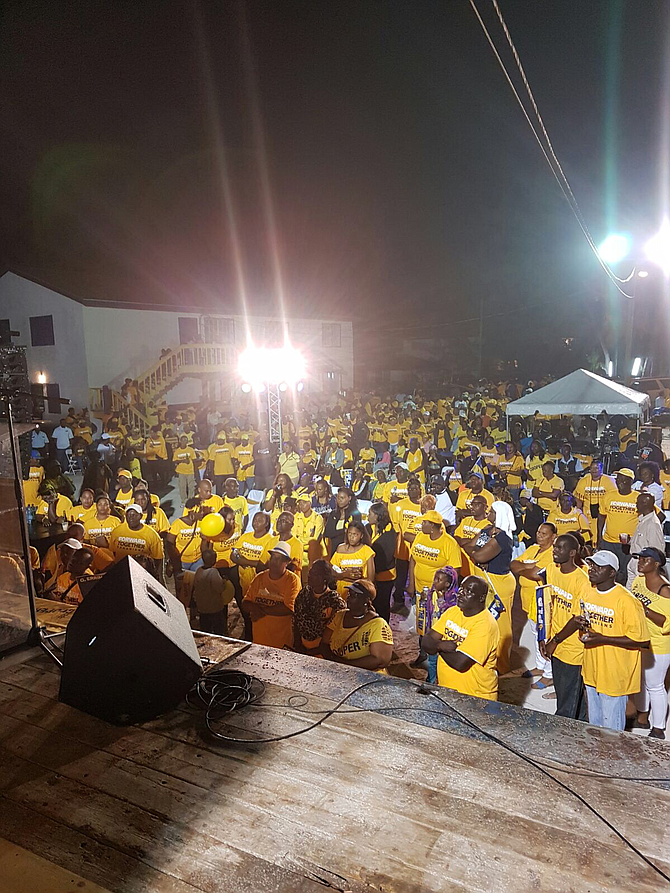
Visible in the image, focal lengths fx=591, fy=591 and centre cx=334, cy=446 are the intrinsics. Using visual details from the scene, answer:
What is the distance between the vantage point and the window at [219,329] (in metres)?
26.6

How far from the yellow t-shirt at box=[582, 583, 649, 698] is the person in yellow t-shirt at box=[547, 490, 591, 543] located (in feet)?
8.92

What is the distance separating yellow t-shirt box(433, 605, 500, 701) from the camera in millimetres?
4176

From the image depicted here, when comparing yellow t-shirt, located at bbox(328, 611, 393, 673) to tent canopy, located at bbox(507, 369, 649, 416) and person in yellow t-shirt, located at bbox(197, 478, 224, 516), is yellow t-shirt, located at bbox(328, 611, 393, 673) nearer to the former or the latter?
person in yellow t-shirt, located at bbox(197, 478, 224, 516)

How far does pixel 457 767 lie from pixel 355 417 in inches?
628

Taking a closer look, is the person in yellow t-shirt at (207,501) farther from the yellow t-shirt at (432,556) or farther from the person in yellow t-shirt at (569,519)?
the person in yellow t-shirt at (569,519)

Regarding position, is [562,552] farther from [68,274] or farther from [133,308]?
[68,274]

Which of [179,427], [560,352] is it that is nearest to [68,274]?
[179,427]

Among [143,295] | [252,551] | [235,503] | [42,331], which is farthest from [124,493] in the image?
[143,295]

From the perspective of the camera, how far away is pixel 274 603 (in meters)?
5.48

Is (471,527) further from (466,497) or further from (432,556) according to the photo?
(466,497)

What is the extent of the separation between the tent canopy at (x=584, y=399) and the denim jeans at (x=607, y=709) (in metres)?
8.66

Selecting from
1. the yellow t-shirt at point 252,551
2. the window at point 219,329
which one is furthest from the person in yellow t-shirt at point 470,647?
the window at point 219,329

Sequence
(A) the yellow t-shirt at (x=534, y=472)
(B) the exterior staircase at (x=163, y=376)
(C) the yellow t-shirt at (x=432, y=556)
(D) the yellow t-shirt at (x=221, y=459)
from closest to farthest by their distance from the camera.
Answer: (C) the yellow t-shirt at (x=432, y=556) → (A) the yellow t-shirt at (x=534, y=472) → (D) the yellow t-shirt at (x=221, y=459) → (B) the exterior staircase at (x=163, y=376)

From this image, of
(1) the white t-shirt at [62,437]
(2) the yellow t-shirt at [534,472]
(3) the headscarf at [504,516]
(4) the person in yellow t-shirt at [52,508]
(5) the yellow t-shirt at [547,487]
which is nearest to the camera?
(3) the headscarf at [504,516]
